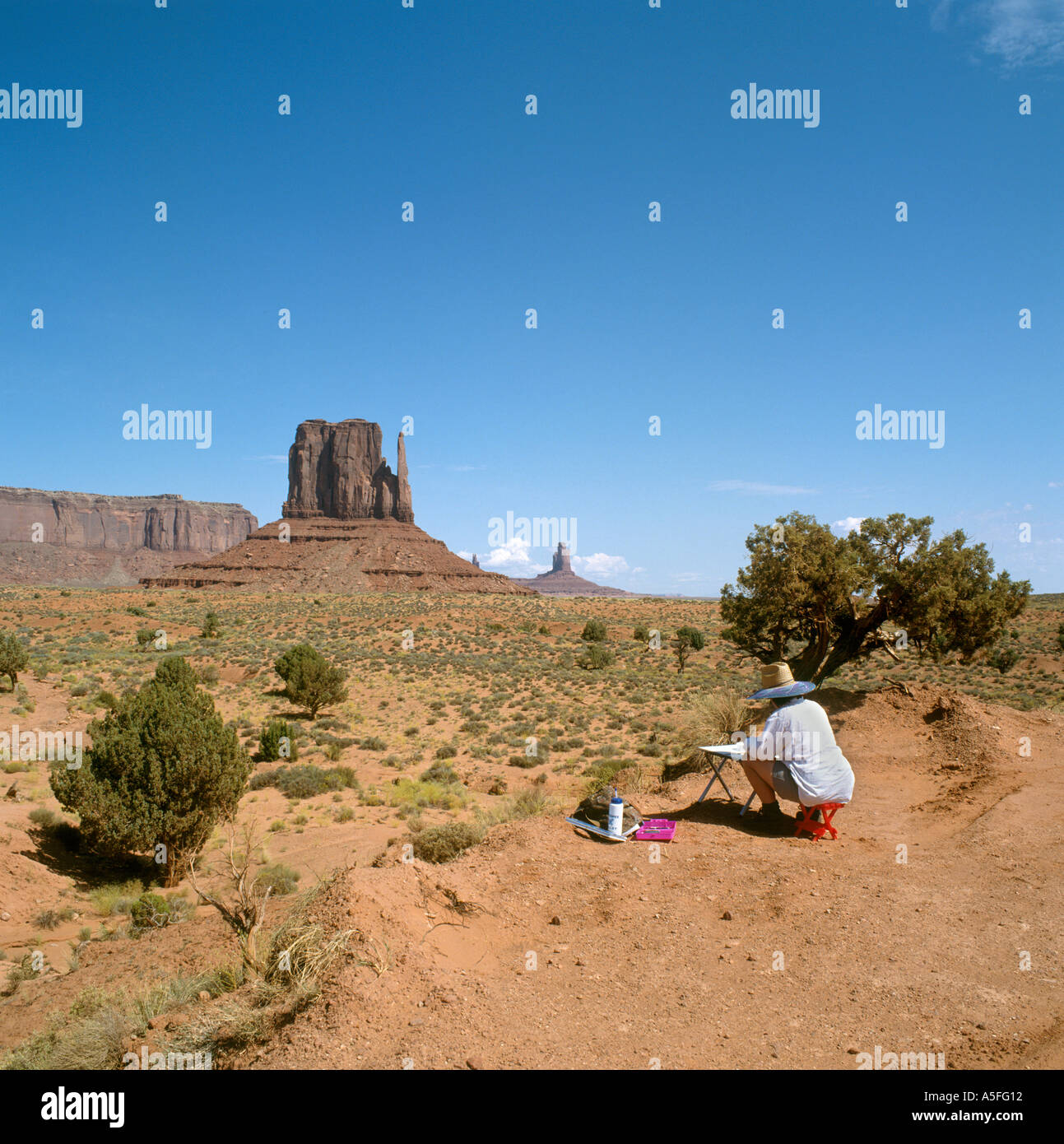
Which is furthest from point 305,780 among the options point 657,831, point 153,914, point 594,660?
point 594,660

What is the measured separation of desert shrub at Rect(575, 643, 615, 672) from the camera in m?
31.9

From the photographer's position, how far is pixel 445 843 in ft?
26.5

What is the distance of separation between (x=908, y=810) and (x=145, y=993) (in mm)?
9001

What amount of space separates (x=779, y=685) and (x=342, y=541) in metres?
121

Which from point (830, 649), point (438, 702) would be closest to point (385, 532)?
point (438, 702)

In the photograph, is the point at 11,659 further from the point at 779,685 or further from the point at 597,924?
the point at 779,685

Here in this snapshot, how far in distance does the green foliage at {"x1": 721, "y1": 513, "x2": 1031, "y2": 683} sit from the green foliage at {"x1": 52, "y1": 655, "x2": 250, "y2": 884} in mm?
11309

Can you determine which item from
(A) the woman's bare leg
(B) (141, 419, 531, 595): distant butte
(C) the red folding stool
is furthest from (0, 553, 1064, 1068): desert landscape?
(B) (141, 419, 531, 595): distant butte

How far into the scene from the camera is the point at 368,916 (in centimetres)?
518

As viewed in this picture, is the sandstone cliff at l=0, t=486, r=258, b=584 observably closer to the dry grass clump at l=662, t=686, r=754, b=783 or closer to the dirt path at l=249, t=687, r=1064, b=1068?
the dry grass clump at l=662, t=686, r=754, b=783

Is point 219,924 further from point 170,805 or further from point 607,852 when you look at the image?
point 607,852

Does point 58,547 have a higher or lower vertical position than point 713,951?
higher

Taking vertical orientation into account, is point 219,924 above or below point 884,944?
below

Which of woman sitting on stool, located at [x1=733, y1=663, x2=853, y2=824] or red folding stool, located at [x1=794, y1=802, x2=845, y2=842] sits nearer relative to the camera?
Answer: woman sitting on stool, located at [x1=733, y1=663, x2=853, y2=824]
